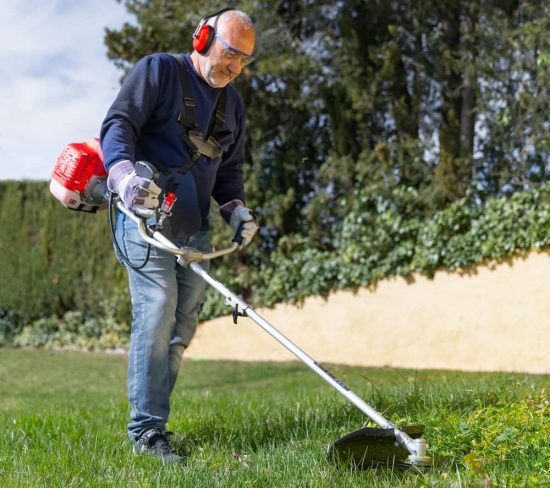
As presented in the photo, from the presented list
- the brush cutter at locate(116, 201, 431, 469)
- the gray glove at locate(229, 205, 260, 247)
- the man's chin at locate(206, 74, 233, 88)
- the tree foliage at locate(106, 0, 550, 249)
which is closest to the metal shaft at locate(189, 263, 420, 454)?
the brush cutter at locate(116, 201, 431, 469)

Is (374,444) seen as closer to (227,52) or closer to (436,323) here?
(227,52)

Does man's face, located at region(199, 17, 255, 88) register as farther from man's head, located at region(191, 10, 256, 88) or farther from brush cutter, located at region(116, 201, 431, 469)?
brush cutter, located at region(116, 201, 431, 469)

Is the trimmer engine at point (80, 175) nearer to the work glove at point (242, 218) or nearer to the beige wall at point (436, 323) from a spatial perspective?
the work glove at point (242, 218)

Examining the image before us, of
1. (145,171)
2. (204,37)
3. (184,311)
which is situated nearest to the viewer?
(145,171)

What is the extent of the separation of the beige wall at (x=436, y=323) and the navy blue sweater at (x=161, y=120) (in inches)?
214

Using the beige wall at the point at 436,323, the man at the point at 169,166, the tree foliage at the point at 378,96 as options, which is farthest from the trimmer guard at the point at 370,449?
the tree foliage at the point at 378,96

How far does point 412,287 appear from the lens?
909 centimetres

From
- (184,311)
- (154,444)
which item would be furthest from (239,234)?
(154,444)

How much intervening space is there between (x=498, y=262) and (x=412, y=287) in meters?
1.08

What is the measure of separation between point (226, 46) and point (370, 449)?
1.76 m

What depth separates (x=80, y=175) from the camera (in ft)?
11.4

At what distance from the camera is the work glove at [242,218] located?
144 inches

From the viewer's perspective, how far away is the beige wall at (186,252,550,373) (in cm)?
827

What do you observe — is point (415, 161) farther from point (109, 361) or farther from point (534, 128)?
point (109, 361)
